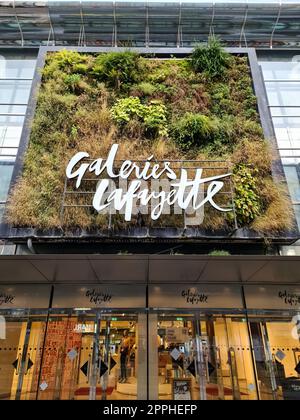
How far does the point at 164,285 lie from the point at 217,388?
343 cm

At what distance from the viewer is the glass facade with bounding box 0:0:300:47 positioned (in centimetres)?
1317

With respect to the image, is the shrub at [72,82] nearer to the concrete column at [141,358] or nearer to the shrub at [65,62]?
the shrub at [65,62]

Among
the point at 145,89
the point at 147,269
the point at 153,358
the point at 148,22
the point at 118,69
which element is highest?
the point at 148,22

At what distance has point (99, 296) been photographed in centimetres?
1042

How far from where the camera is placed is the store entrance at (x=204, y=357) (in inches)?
375

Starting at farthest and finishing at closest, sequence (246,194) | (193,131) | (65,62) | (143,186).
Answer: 1. (65,62)
2. (193,131)
3. (246,194)
4. (143,186)

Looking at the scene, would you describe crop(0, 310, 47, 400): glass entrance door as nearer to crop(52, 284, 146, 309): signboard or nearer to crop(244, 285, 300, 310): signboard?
crop(52, 284, 146, 309): signboard

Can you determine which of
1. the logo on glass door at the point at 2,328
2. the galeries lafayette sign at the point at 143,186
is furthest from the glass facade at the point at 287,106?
the logo on glass door at the point at 2,328

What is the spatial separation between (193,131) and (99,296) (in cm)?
633

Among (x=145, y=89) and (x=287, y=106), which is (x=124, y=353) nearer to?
(x=145, y=89)

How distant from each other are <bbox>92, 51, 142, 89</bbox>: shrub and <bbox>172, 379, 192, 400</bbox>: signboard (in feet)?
33.6

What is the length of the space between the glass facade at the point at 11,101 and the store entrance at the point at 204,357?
719 cm

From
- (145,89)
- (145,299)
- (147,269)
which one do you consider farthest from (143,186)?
(145,89)

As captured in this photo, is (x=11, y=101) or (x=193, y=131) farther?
(x=11, y=101)
